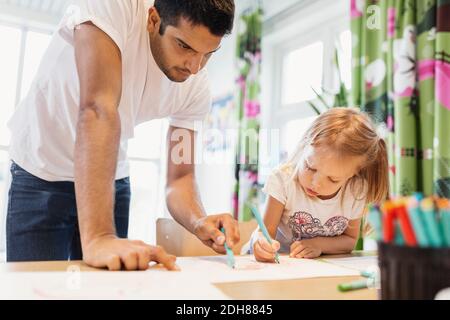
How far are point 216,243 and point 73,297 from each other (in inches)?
15.5

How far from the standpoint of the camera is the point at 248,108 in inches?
115

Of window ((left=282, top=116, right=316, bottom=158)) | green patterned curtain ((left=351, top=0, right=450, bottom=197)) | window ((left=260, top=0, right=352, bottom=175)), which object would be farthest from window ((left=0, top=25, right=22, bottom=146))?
green patterned curtain ((left=351, top=0, right=450, bottom=197))

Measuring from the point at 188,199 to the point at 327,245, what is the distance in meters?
0.36

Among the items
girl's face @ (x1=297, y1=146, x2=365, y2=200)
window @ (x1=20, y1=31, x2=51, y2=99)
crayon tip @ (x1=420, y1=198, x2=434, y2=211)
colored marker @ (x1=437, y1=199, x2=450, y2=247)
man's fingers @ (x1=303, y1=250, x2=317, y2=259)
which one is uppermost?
window @ (x1=20, y1=31, x2=51, y2=99)

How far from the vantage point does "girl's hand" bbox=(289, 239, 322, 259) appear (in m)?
0.92

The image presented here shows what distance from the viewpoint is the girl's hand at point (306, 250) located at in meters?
0.92

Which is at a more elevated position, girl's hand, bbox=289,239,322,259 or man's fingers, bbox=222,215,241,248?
man's fingers, bbox=222,215,241,248

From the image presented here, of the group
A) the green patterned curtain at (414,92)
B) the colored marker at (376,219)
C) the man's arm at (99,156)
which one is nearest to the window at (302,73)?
the green patterned curtain at (414,92)

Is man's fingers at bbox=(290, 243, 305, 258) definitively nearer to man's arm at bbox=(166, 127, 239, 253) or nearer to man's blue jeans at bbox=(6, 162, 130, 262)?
man's arm at bbox=(166, 127, 239, 253)

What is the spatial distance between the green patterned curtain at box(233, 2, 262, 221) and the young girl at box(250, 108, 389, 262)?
5.30 ft

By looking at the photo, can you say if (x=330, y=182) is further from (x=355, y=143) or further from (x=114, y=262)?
(x=114, y=262)

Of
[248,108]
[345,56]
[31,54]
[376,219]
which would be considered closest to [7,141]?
[31,54]

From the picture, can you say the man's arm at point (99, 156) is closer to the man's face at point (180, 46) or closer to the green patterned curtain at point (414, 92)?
the man's face at point (180, 46)

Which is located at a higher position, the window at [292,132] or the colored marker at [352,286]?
the window at [292,132]
